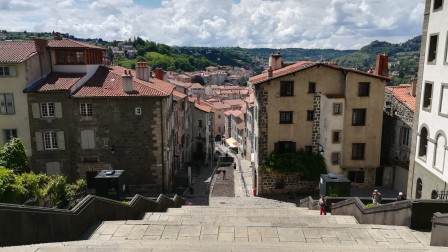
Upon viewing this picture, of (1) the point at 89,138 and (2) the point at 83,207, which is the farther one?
(1) the point at 89,138

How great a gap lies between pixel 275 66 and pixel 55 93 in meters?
23.5

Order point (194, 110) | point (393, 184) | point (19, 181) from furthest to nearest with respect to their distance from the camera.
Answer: point (194, 110) → point (393, 184) → point (19, 181)

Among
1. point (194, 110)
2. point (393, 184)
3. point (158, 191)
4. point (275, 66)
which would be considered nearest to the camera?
point (158, 191)

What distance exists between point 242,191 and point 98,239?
28.3 meters

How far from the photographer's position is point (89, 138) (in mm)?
33562

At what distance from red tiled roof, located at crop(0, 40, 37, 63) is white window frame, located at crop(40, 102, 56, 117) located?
4072mm

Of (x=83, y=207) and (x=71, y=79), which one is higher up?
(x=71, y=79)

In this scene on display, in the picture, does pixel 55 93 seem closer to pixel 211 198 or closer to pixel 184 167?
pixel 211 198

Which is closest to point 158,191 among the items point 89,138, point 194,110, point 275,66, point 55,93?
point 89,138

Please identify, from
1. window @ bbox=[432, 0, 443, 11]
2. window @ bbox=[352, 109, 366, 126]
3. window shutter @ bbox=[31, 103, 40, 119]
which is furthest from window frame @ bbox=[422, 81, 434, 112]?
window shutter @ bbox=[31, 103, 40, 119]

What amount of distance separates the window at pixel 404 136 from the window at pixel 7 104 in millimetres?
35215

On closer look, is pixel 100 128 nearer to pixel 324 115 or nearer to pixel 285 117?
pixel 285 117

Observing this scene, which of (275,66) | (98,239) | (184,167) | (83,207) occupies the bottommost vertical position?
(184,167)

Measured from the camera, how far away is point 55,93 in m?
32.2
